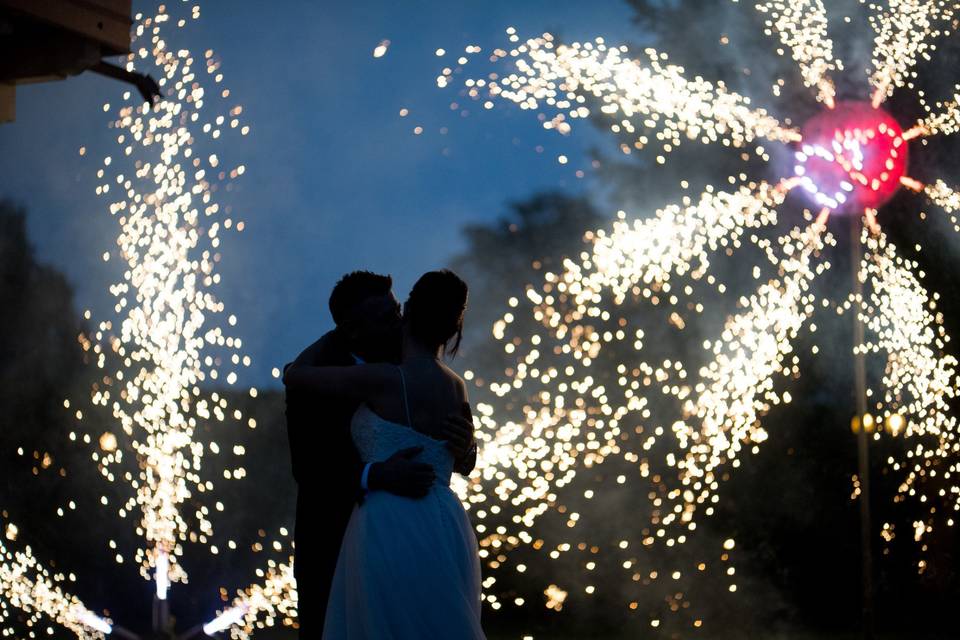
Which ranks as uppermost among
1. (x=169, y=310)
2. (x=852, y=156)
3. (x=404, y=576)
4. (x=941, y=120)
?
(x=941, y=120)

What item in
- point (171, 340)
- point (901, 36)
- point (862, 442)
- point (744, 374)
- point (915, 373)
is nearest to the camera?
point (171, 340)

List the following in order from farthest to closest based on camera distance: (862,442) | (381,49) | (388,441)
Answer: (862,442) < (381,49) < (388,441)

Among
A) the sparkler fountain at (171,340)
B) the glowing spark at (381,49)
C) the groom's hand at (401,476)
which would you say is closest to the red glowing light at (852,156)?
the glowing spark at (381,49)

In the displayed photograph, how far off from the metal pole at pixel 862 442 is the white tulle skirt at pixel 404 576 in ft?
12.8

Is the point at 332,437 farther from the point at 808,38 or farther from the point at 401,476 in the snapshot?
the point at 808,38

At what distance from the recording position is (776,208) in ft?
22.1

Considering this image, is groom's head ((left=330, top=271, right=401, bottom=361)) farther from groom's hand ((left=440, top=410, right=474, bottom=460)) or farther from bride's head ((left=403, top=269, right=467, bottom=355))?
groom's hand ((left=440, top=410, right=474, bottom=460))

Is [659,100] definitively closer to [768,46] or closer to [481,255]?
[768,46]

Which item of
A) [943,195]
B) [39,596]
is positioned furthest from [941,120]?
[39,596]

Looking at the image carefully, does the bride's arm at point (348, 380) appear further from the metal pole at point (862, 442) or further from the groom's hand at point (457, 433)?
the metal pole at point (862, 442)

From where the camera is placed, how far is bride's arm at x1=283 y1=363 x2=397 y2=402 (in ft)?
12.4

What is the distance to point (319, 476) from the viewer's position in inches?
162

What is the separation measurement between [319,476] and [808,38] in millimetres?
4354

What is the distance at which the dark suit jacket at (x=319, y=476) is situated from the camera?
4023mm
